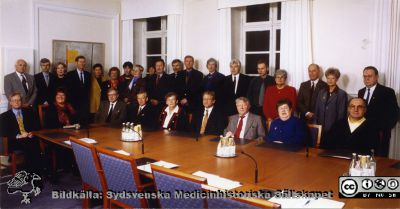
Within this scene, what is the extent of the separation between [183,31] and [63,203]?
13.7ft

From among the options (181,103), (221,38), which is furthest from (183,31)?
(181,103)

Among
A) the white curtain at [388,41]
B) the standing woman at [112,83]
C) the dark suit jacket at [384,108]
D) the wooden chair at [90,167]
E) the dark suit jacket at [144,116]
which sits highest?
the white curtain at [388,41]

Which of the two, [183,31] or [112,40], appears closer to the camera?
[183,31]

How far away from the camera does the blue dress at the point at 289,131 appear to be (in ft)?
12.7

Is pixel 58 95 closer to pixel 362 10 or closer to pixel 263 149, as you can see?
pixel 263 149

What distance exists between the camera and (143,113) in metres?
5.25

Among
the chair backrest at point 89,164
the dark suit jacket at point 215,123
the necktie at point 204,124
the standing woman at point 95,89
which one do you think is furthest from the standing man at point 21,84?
the chair backrest at point 89,164

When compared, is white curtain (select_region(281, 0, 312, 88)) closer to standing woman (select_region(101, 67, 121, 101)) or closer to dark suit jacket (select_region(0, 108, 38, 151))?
standing woman (select_region(101, 67, 121, 101))

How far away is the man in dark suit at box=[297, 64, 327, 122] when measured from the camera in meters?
4.94

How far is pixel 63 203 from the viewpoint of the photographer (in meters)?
3.96

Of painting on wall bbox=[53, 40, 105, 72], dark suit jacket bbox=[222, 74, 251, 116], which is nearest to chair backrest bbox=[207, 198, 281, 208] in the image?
dark suit jacket bbox=[222, 74, 251, 116]

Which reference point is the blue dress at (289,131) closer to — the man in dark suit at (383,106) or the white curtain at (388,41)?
the man in dark suit at (383,106)

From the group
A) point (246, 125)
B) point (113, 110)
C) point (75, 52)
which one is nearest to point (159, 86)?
point (113, 110)

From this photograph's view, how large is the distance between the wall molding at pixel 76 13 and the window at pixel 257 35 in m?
2.89
